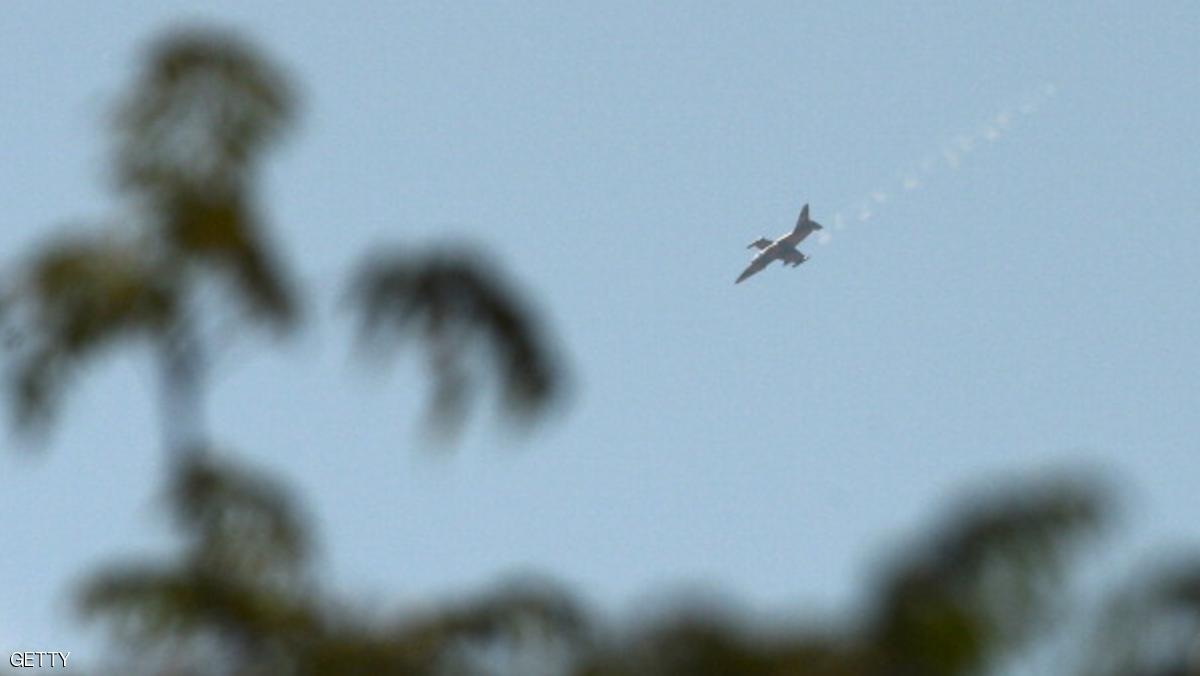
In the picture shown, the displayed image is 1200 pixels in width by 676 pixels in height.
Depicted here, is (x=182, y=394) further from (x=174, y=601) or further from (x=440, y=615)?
(x=440, y=615)

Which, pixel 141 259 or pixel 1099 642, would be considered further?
pixel 141 259

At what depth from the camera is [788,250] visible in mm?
139875

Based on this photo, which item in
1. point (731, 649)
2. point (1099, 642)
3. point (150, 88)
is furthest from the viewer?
point (150, 88)

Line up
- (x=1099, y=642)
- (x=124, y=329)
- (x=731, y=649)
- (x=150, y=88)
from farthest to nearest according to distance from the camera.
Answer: (x=150, y=88) → (x=124, y=329) → (x=1099, y=642) → (x=731, y=649)

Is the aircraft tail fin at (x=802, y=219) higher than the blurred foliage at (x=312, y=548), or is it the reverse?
the aircraft tail fin at (x=802, y=219)

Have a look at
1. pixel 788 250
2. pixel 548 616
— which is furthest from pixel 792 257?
pixel 548 616

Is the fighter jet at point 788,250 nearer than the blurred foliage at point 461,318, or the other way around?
the blurred foliage at point 461,318

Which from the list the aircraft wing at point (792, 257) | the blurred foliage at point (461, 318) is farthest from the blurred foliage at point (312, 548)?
the aircraft wing at point (792, 257)

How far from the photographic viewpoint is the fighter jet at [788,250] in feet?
457

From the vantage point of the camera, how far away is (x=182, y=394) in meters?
16.4

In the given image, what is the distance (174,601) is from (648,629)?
3219 mm

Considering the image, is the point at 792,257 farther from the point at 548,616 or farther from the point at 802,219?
the point at 548,616

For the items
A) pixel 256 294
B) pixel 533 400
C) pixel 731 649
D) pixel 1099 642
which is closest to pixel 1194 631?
pixel 1099 642

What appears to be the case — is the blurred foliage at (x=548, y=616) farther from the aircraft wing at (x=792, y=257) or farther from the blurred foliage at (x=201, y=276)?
the aircraft wing at (x=792, y=257)
